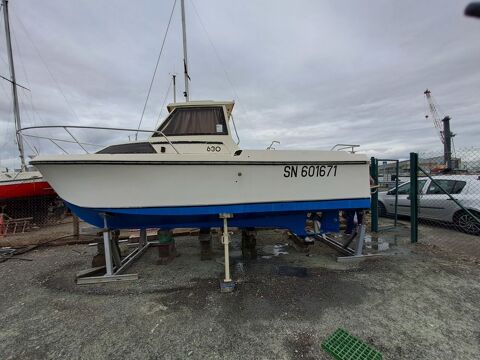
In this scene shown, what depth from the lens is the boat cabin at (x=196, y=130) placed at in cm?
375

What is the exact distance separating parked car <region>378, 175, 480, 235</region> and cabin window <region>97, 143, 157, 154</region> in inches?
206

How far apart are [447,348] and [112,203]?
3715mm

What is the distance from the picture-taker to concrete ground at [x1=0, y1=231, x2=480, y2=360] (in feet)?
7.20

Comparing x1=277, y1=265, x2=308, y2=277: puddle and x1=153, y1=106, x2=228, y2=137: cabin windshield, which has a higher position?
x1=153, y1=106, x2=228, y2=137: cabin windshield

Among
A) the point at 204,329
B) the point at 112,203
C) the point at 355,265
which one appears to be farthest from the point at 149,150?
the point at 355,265

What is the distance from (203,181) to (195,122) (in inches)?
46.9

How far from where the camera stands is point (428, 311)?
8.68ft

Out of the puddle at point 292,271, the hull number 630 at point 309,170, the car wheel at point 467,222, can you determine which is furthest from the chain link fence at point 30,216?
the car wheel at point 467,222

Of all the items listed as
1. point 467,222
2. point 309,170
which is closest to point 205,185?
point 309,170

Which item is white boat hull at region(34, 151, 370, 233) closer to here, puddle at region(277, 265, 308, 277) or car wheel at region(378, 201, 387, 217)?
puddle at region(277, 265, 308, 277)

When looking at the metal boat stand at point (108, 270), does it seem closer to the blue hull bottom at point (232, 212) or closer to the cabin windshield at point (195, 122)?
the blue hull bottom at point (232, 212)

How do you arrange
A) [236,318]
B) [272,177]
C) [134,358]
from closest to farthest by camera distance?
1. [134,358]
2. [236,318]
3. [272,177]

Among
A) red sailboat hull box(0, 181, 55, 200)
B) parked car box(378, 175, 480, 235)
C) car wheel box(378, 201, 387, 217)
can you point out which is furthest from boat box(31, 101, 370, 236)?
red sailboat hull box(0, 181, 55, 200)

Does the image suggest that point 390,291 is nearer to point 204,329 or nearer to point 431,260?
point 431,260
